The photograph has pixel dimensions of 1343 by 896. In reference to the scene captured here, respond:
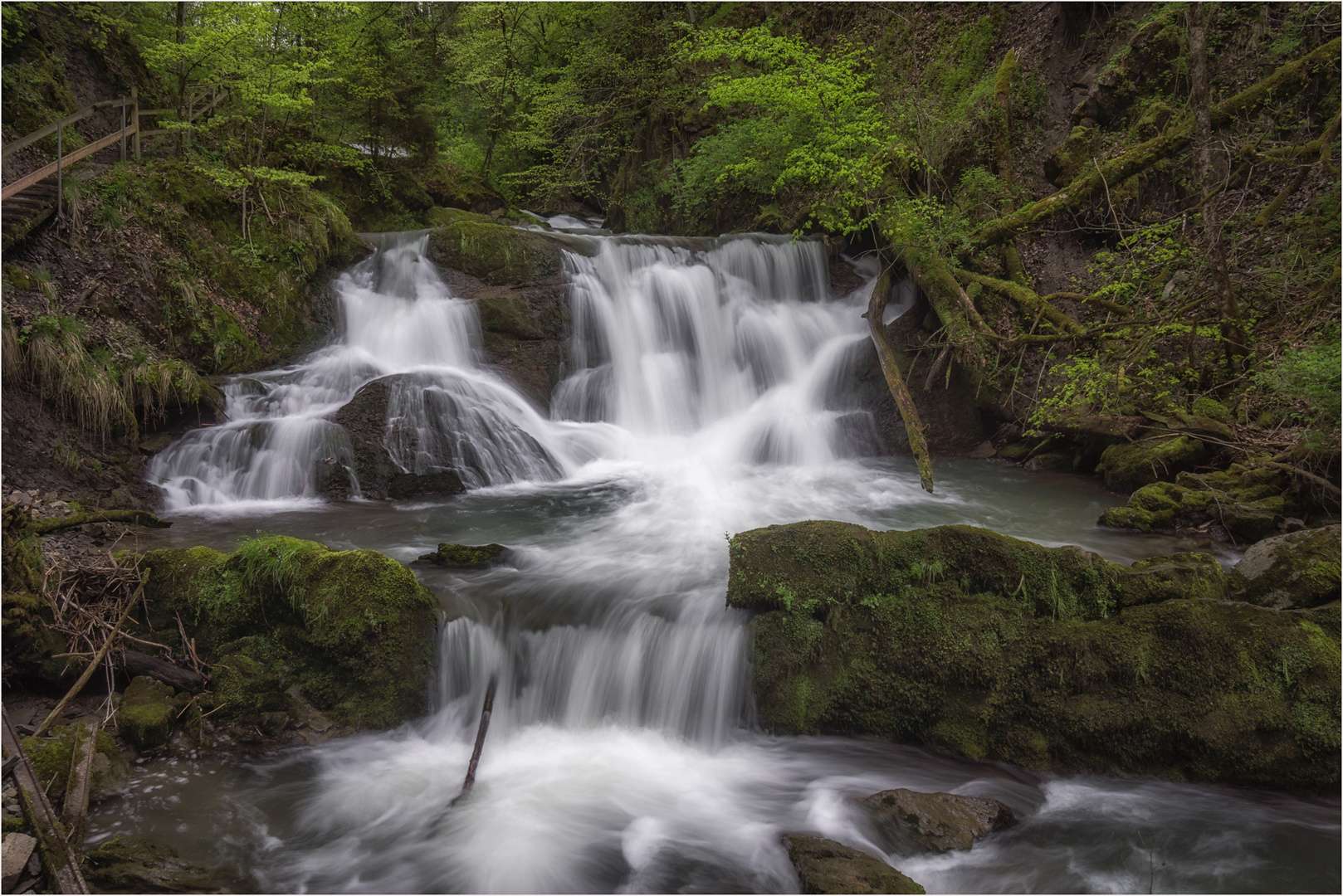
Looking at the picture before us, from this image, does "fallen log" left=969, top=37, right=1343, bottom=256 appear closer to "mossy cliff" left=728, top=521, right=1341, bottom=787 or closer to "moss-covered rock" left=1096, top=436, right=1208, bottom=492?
"moss-covered rock" left=1096, top=436, right=1208, bottom=492

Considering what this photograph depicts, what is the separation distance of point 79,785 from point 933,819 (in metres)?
4.42

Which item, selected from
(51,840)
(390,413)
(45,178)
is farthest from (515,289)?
(51,840)

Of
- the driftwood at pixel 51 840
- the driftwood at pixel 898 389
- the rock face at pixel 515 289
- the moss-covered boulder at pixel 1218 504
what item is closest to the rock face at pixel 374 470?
the rock face at pixel 515 289

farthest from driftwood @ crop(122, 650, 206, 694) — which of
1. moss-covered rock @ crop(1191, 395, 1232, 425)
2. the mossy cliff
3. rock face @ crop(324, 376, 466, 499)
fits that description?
moss-covered rock @ crop(1191, 395, 1232, 425)

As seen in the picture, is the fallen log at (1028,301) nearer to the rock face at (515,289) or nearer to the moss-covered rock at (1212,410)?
the moss-covered rock at (1212,410)

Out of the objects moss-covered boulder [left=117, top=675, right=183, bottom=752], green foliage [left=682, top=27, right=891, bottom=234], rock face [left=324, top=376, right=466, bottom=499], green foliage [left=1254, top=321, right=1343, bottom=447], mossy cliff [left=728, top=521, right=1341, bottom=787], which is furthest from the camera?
green foliage [left=682, top=27, right=891, bottom=234]

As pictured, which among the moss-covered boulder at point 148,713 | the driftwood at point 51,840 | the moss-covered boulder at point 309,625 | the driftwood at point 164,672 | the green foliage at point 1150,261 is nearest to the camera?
the driftwood at point 51,840

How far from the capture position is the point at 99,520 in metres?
6.06

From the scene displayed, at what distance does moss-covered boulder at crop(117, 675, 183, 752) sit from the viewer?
167 inches

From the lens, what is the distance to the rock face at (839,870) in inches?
128

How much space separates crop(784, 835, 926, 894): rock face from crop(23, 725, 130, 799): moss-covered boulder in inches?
147

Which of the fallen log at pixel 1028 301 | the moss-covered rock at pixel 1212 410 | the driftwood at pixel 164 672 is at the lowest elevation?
the driftwood at pixel 164 672

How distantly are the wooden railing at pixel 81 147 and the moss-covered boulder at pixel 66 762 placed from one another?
6655mm

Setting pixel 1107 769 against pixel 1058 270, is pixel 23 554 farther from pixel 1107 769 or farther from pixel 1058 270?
pixel 1058 270
